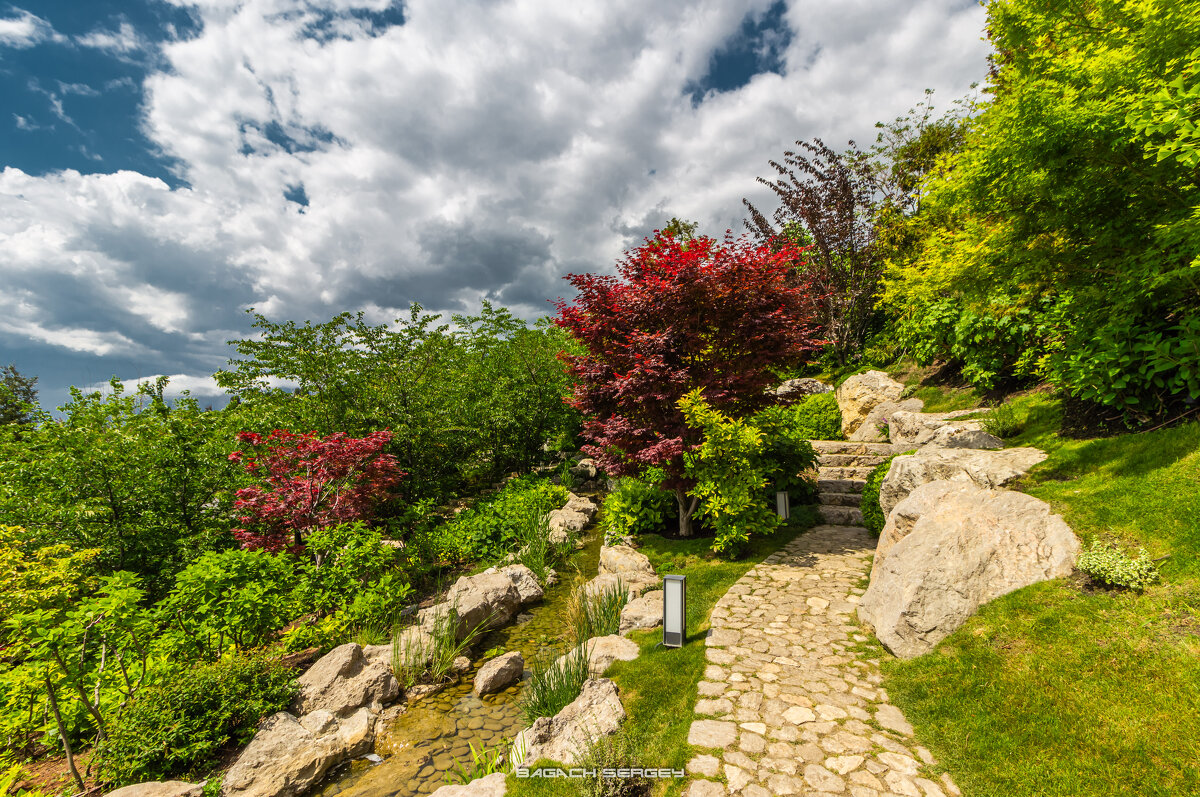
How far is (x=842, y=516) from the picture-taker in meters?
9.59

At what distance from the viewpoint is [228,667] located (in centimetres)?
487

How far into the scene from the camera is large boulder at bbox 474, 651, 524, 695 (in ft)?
18.6

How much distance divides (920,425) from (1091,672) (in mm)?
8016

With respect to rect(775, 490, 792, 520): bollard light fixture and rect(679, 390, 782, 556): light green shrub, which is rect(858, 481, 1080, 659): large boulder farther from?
rect(775, 490, 792, 520): bollard light fixture

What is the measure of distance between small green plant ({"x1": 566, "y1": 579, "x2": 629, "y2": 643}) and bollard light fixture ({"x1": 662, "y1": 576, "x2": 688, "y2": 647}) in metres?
1.11

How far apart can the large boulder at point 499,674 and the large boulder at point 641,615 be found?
1.42m

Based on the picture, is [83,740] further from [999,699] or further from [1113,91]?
[1113,91]

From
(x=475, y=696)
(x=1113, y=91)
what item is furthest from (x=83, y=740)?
(x=1113, y=91)

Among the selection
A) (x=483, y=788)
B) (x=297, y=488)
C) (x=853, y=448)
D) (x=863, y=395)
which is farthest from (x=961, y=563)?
(x=863, y=395)

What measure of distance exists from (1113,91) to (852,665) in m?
6.49

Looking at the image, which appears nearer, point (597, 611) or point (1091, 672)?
point (1091, 672)

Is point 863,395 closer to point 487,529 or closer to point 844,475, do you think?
point 844,475

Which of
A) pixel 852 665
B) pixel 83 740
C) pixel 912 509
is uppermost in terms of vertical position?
pixel 912 509

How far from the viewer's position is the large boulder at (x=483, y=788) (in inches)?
142
